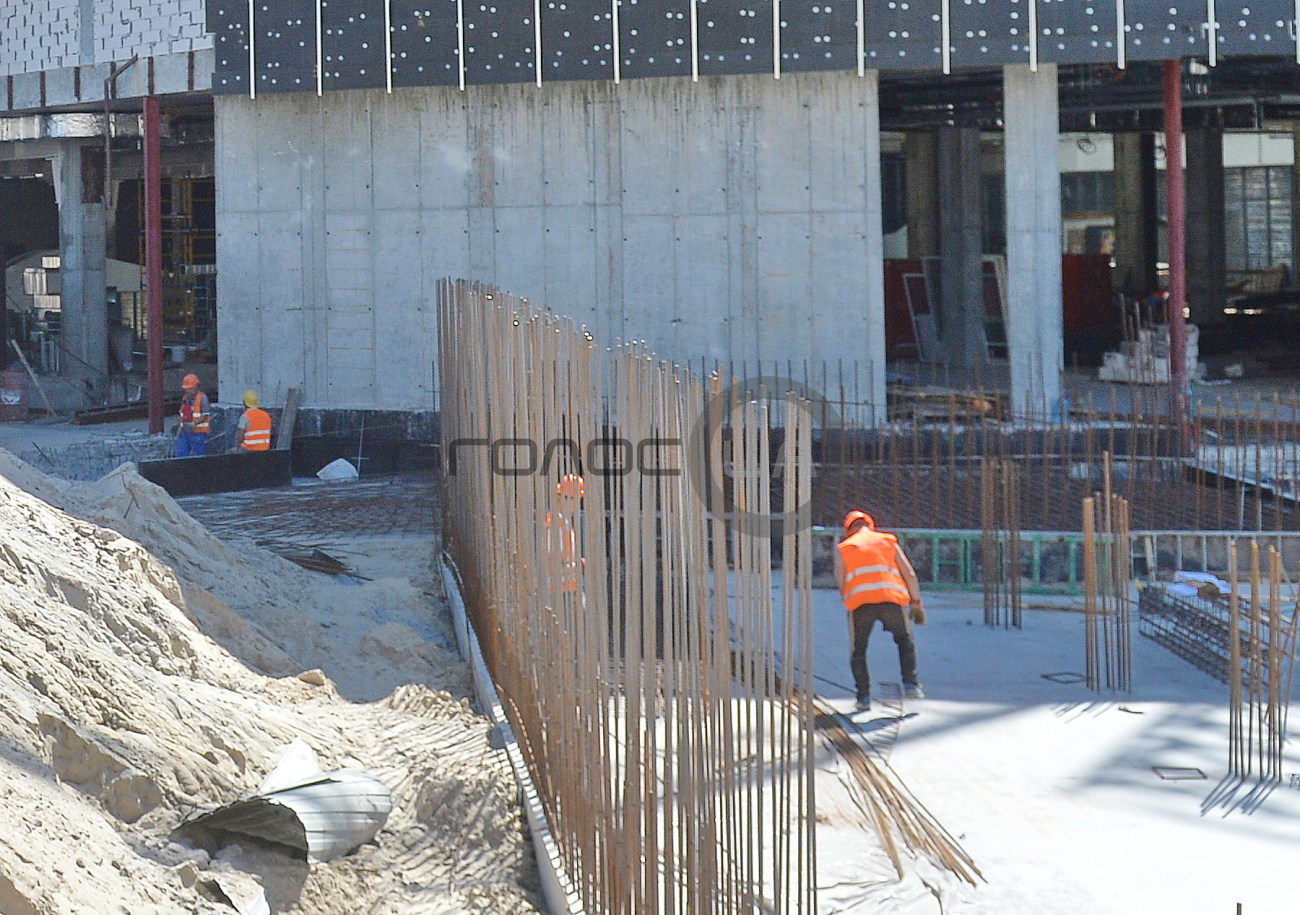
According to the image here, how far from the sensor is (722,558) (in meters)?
4.97

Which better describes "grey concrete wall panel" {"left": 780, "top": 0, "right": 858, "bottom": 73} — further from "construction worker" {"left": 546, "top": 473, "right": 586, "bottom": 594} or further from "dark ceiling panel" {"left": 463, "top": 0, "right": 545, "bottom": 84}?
"construction worker" {"left": 546, "top": 473, "right": 586, "bottom": 594}

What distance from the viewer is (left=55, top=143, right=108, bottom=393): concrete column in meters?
28.8

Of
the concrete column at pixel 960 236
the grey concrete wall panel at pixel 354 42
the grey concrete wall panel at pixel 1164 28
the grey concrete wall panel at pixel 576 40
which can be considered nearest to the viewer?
the grey concrete wall panel at pixel 1164 28

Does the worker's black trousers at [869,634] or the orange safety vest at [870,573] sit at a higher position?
the orange safety vest at [870,573]

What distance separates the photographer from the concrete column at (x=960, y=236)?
29.0 meters

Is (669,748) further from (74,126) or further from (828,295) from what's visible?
(74,126)

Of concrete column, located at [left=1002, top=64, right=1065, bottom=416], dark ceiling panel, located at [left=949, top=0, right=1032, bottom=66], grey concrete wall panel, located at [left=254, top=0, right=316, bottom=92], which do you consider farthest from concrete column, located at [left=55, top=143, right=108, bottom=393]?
concrete column, located at [left=1002, top=64, right=1065, bottom=416]

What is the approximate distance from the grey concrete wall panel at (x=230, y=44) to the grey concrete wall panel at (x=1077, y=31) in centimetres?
912

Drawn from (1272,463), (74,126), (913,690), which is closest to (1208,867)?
(913,690)

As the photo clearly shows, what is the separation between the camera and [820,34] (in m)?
19.4

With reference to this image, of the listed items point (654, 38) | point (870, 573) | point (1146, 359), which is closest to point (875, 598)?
point (870, 573)

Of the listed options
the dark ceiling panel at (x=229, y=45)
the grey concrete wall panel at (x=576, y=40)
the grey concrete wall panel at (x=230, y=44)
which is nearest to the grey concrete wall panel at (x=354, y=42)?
the grey concrete wall panel at (x=230, y=44)

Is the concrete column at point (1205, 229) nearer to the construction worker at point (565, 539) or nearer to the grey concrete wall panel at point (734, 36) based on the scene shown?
the grey concrete wall panel at point (734, 36)

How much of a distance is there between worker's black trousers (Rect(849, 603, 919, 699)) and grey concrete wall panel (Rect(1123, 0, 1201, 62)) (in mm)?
10056
